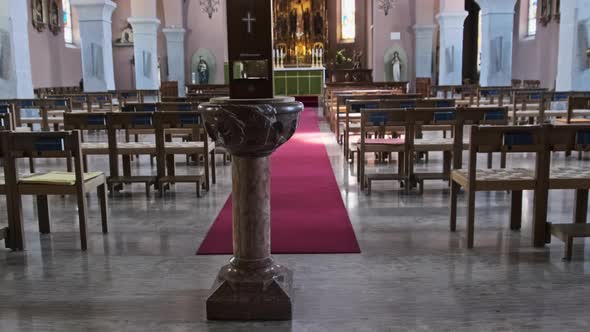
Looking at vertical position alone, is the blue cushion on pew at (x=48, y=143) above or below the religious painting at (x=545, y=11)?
below

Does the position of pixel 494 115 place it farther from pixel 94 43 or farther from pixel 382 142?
pixel 94 43

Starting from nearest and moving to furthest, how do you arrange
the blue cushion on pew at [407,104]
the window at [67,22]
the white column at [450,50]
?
1. the blue cushion on pew at [407,104]
2. the white column at [450,50]
3. the window at [67,22]

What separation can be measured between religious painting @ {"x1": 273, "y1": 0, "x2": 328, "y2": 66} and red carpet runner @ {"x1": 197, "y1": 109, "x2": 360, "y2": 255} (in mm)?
16622

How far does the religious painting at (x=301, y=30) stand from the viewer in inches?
950

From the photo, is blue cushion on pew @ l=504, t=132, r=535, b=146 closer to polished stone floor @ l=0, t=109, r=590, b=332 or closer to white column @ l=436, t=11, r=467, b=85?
polished stone floor @ l=0, t=109, r=590, b=332

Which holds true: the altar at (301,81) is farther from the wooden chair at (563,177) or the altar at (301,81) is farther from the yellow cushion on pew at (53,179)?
the wooden chair at (563,177)

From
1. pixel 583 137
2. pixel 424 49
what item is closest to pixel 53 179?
pixel 583 137

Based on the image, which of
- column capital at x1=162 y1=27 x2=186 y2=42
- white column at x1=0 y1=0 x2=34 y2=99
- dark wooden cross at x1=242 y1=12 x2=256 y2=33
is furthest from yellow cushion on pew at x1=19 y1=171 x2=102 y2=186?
column capital at x1=162 y1=27 x2=186 y2=42

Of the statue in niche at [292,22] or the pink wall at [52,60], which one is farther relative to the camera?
the statue in niche at [292,22]

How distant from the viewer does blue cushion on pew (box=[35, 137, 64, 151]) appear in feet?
13.5

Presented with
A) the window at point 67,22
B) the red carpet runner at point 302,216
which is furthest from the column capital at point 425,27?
the red carpet runner at point 302,216

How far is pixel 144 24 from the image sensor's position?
56.7 feet

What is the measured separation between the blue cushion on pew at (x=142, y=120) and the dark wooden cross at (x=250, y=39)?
3288 mm

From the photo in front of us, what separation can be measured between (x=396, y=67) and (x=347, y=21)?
15.7ft
